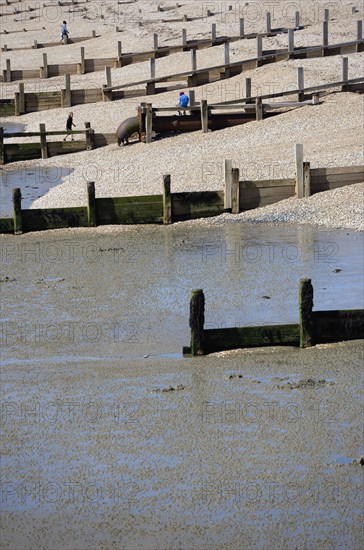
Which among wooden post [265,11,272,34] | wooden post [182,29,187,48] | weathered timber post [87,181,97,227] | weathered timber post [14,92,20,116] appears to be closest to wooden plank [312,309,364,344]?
weathered timber post [87,181,97,227]

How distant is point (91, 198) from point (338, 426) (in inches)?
512

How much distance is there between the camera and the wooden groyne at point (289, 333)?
56.9ft

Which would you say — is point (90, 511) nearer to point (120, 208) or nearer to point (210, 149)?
point (120, 208)

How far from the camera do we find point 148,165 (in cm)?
3391

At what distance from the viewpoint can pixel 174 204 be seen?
27.3 meters

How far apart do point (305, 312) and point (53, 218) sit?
11066 mm

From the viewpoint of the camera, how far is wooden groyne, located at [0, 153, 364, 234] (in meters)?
27.0

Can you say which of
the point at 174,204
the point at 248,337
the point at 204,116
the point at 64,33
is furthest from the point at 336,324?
the point at 64,33

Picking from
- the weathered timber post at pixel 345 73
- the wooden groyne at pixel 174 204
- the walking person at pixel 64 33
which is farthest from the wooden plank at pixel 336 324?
the walking person at pixel 64 33

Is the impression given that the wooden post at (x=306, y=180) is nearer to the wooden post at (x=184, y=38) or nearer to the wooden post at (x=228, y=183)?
the wooden post at (x=228, y=183)

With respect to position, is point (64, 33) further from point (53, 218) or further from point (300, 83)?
point (53, 218)

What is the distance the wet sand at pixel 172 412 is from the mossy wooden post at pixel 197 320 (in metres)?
0.24

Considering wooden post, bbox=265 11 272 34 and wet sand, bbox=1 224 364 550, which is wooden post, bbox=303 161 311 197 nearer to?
wet sand, bbox=1 224 364 550

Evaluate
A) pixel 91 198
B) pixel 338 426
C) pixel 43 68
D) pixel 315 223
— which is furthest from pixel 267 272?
pixel 43 68
